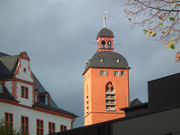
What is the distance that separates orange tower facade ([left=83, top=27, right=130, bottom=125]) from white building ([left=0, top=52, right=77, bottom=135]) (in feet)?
217

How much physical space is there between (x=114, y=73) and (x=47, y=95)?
6735 centimetres

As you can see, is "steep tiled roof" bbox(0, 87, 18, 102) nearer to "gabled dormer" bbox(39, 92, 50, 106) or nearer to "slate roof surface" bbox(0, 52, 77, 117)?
"slate roof surface" bbox(0, 52, 77, 117)

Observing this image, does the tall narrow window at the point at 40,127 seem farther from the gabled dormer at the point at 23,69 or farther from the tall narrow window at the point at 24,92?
the gabled dormer at the point at 23,69

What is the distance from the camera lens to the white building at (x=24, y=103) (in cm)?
6756

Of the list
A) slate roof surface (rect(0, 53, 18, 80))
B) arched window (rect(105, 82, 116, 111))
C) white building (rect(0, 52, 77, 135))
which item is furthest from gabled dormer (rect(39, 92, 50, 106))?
arched window (rect(105, 82, 116, 111))

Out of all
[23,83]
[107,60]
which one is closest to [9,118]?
[23,83]

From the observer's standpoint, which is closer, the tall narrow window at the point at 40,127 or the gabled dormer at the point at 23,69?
the gabled dormer at the point at 23,69

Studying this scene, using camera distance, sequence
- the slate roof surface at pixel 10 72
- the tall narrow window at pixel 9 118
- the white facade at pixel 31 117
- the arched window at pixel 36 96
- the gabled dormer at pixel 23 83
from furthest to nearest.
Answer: the arched window at pixel 36 96
the slate roof surface at pixel 10 72
the gabled dormer at pixel 23 83
the white facade at pixel 31 117
the tall narrow window at pixel 9 118

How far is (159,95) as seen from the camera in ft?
114

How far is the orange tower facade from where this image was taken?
14075 centimetres

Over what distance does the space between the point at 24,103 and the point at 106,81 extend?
74.7 meters

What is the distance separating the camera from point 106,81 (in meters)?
144

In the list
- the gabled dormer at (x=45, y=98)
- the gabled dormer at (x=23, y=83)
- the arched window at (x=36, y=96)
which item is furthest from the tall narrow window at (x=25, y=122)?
the gabled dormer at (x=45, y=98)

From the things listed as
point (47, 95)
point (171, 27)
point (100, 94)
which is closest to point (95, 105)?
point (100, 94)
